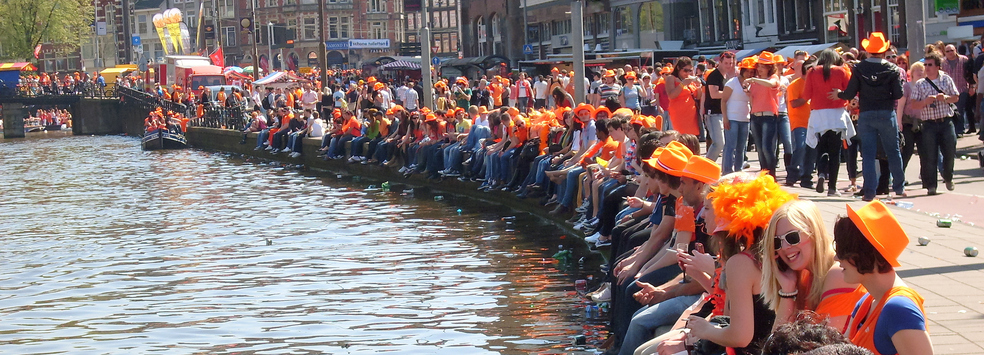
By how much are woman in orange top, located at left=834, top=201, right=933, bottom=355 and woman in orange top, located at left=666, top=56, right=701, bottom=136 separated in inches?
421

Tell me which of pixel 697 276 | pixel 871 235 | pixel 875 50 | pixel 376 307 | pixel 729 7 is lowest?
pixel 376 307

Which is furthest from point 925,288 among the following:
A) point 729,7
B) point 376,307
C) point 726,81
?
point 729,7

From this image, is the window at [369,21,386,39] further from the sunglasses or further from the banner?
the sunglasses

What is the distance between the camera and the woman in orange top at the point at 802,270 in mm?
4652

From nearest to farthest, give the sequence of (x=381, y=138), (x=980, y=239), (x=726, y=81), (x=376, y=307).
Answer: (x=980, y=239) < (x=376, y=307) < (x=726, y=81) < (x=381, y=138)

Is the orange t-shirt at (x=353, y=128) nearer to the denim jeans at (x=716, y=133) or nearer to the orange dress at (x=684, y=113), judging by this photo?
the orange dress at (x=684, y=113)

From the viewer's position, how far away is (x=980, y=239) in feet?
29.6

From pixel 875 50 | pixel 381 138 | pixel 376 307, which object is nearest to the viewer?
pixel 875 50

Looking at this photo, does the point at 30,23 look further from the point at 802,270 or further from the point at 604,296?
the point at 802,270

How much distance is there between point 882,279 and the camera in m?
3.94

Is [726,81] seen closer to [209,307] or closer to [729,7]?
[209,307]

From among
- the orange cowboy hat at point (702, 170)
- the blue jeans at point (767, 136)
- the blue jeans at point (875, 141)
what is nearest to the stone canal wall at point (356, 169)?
the blue jeans at point (767, 136)

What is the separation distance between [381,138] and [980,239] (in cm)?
1926

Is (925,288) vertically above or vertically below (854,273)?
below
